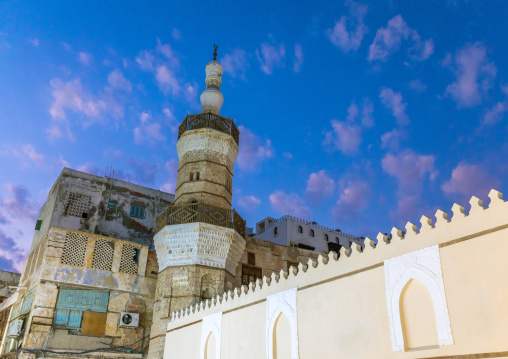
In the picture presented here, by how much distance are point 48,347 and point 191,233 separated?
5511 millimetres

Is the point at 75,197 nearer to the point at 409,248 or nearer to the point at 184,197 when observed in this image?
the point at 184,197

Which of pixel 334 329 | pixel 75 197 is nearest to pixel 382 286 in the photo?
pixel 334 329

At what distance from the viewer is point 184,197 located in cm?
1412

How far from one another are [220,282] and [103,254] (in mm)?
4543

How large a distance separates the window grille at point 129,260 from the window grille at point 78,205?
3.59 meters

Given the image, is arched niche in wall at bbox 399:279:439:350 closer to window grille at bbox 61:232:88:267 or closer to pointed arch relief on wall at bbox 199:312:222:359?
pointed arch relief on wall at bbox 199:312:222:359

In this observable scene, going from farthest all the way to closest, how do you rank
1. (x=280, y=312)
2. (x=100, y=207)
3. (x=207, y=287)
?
(x=100, y=207) → (x=207, y=287) → (x=280, y=312)

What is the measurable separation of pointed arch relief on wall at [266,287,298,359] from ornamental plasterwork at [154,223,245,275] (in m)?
4.16

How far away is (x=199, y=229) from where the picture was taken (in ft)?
42.6

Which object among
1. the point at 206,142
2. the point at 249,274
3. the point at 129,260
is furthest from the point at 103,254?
the point at 206,142

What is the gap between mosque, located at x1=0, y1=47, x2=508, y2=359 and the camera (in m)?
5.89

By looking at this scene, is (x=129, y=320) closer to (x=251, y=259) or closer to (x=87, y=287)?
(x=87, y=287)

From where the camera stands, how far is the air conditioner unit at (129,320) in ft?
46.2

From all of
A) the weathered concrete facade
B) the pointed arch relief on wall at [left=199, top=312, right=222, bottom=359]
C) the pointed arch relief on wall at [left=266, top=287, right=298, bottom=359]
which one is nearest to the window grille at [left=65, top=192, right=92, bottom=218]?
the weathered concrete facade
